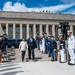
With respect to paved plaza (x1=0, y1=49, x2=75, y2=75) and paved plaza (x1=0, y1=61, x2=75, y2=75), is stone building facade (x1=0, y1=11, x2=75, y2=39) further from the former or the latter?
paved plaza (x1=0, y1=61, x2=75, y2=75)

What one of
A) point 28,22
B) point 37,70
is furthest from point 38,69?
point 28,22

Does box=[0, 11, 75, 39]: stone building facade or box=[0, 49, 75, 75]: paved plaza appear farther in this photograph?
box=[0, 11, 75, 39]: stone building facade

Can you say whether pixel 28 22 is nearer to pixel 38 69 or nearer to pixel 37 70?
pixel 38 69

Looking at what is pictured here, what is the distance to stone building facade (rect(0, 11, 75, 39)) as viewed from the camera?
209 ft

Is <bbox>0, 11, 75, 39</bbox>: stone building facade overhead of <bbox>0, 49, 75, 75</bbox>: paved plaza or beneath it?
overhead

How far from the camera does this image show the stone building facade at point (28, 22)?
63.6 meters

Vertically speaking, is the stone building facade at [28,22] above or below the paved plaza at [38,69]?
above

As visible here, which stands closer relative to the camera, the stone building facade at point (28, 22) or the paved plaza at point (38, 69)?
the paved plaza at point (38, 69)

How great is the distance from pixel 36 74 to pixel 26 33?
58.2m

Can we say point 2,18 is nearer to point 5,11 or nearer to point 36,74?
point 5,11

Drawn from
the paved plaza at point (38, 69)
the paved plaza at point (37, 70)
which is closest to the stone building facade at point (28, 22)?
the paved plaza at point (38, 69)

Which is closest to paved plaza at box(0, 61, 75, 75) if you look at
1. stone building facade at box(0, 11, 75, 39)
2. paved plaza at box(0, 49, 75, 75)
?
paved plaza at box(0, 49, 75, 75)

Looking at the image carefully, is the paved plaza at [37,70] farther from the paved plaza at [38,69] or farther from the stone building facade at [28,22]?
the stone building facade at [28,22]

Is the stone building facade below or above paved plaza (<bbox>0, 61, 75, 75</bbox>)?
above
